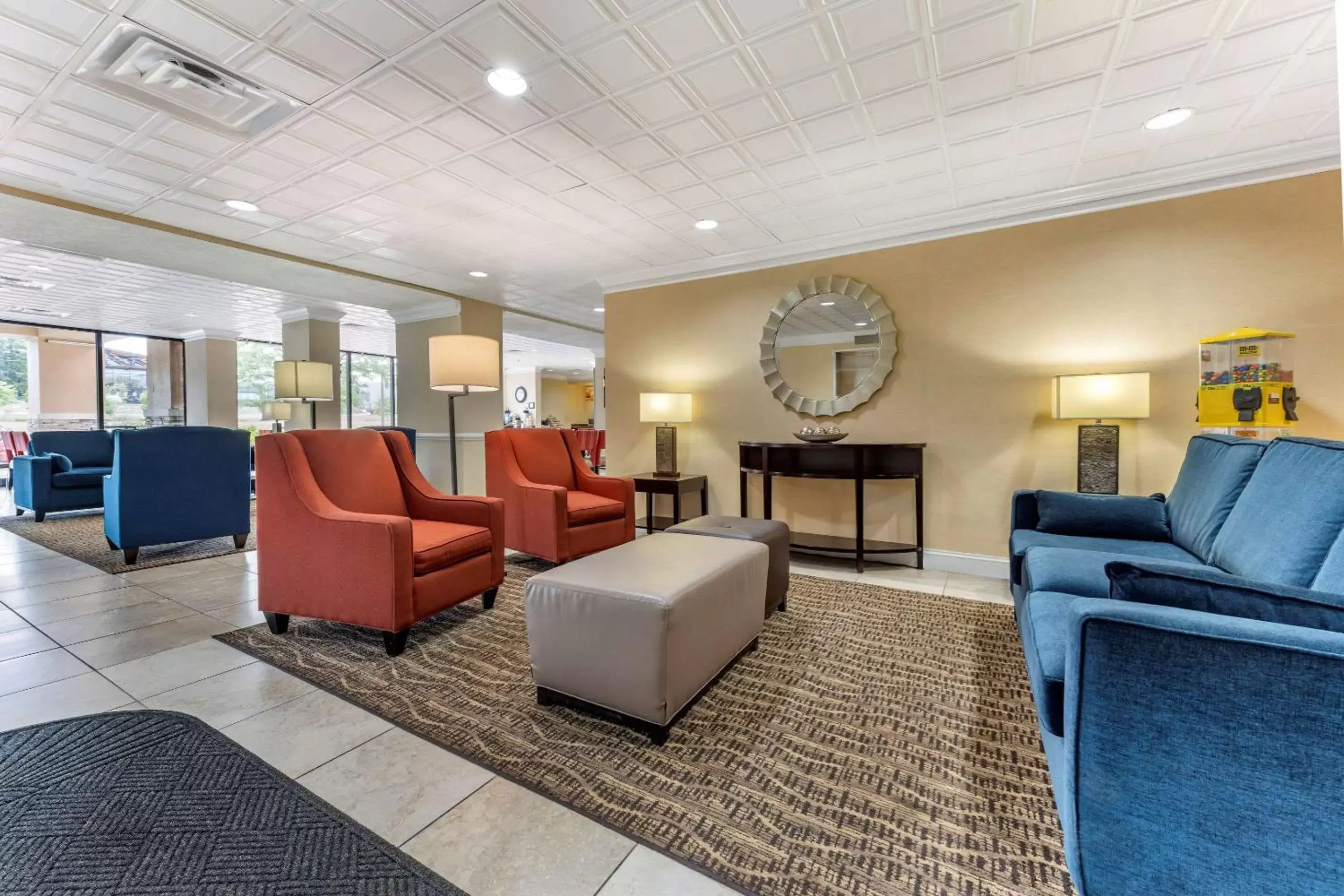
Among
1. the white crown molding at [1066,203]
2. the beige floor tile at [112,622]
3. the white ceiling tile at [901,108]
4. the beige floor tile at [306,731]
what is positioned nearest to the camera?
the beige floor tile at [306,731]

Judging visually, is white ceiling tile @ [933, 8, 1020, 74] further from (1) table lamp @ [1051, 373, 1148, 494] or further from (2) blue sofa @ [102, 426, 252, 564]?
(2) blue sofa @ [102, 426, 252, 564]

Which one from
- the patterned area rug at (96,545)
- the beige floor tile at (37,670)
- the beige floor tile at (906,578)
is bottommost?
the beige floor tile at (906,578)

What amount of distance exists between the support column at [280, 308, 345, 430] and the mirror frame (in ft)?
17.0

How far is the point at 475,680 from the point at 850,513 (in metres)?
2.95

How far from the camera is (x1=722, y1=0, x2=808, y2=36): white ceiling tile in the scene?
1.84m

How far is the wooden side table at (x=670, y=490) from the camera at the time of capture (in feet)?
14.3

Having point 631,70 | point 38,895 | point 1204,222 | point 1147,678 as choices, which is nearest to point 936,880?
point 1147,678

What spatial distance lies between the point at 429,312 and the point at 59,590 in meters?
3.96

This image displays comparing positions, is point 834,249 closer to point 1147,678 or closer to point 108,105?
point 1147,678

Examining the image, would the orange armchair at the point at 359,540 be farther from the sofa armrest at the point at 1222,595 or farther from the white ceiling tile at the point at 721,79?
the sofa armrest at the point at 1222,595

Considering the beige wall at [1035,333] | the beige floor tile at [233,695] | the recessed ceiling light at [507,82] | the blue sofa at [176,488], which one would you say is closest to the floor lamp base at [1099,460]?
the beige wall at [1035,333]

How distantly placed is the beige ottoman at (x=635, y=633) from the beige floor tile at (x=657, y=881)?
43 centimetres

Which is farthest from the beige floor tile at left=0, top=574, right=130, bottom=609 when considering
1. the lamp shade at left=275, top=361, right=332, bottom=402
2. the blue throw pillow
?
the blue throw pillow

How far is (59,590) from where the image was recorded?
3.09m
